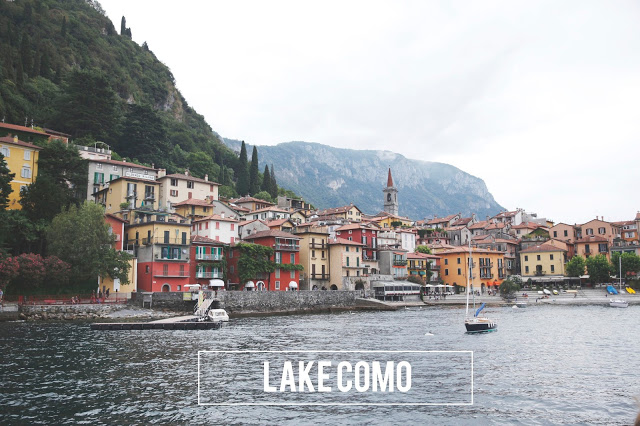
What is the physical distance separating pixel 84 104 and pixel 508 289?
263ft

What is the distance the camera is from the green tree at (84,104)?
89.3 m

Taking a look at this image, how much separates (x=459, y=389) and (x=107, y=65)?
12930cm

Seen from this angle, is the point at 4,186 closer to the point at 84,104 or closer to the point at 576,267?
the point at 84,104

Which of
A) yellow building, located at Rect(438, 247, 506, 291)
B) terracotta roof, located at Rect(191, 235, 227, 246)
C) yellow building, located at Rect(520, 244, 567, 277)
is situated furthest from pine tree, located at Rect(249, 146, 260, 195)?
yellow building, located at Rect(520, 244, 567, 277)

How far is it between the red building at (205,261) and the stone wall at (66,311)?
1405 centimetres

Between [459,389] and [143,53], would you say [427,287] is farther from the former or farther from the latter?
[143,53]

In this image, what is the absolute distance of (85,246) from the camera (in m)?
54.5

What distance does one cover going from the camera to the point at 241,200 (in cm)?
10612

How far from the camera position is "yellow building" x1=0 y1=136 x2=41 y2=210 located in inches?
2488

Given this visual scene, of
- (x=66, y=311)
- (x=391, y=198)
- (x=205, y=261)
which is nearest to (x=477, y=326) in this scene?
(x=205, y=261)

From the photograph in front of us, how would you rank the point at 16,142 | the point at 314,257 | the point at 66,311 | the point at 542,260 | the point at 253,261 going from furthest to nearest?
the point at 542,260 → the point at 314,257 → the point at 253,261 → the point at 16,142 → the point at 66,311

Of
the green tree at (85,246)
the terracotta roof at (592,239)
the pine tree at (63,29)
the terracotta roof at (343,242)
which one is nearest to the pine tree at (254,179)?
the terracotta roof at (343,242)

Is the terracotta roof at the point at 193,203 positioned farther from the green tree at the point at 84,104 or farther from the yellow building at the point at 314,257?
the green tree at the point at 84,104

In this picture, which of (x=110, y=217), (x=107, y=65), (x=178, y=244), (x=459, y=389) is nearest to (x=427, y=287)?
(x=178, y=244)
